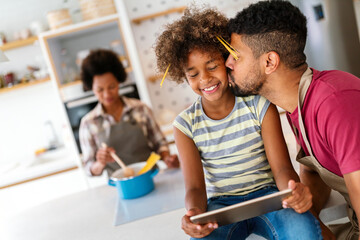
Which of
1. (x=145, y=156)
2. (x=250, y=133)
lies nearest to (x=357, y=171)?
(x=250, y=133)

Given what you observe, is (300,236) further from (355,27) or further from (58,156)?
(58,156)

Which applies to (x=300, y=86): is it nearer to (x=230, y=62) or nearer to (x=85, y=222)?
(x=230, y=62)

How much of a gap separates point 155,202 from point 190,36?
1.93 feet

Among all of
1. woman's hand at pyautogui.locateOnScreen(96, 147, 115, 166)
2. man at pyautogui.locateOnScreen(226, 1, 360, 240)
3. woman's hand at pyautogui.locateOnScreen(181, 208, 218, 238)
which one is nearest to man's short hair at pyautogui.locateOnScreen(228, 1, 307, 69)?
man at pyautogui.locateOnScreen(226, 1, 360, 240)

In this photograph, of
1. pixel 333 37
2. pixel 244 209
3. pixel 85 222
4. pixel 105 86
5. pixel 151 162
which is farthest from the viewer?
pixel 105 86

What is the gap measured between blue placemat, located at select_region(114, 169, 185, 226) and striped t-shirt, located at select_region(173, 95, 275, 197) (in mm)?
141

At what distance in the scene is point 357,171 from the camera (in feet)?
2.55

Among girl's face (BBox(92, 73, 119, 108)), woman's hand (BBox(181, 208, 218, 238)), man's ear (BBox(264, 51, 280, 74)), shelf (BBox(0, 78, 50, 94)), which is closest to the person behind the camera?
woman's hand (BBox(181, 208, 218, 238))

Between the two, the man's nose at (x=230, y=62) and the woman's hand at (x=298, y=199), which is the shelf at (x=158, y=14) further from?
the woman's hand at (x=298, y=199)

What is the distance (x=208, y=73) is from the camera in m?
1.08

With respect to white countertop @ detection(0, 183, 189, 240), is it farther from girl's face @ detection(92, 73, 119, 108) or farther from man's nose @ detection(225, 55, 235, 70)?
girl's face @ detection(92, 73, 119, 108)

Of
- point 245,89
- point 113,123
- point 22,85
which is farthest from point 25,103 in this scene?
point 245,89

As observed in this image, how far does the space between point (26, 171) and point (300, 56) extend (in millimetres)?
2636

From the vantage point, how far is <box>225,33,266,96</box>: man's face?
1.01 m
